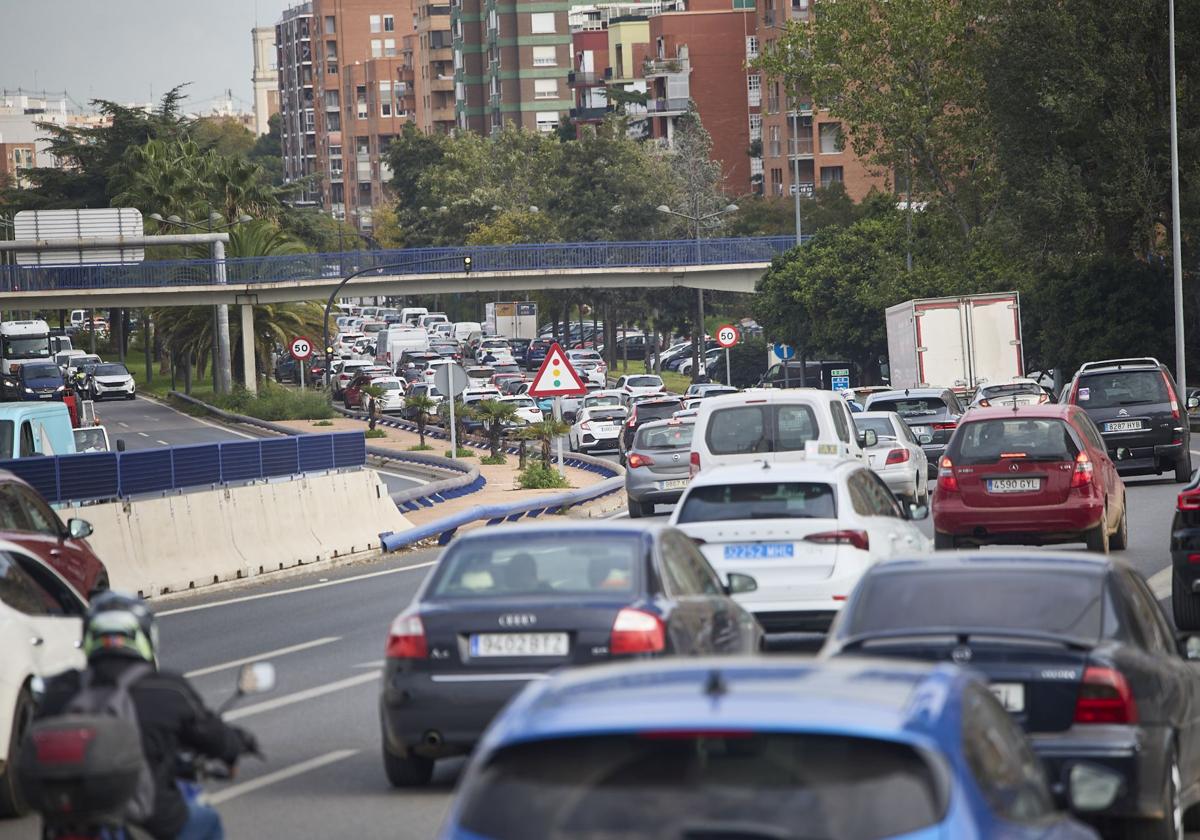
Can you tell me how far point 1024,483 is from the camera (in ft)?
70.5

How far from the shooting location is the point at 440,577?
11.1 metres

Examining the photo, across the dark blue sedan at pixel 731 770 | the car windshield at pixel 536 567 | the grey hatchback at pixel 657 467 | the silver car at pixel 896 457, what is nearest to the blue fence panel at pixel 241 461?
the grey hatchback at pixel 657 467

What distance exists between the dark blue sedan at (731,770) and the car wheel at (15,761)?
19.2 feet

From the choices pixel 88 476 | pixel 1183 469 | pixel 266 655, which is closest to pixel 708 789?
pixel 266 655

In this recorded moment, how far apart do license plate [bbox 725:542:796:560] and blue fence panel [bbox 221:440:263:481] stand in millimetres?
12118

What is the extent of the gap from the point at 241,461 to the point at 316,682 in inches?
456

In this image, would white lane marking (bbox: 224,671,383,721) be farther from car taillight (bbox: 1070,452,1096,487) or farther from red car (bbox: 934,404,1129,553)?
car taillight (bbox: 1070,452,1096,487)

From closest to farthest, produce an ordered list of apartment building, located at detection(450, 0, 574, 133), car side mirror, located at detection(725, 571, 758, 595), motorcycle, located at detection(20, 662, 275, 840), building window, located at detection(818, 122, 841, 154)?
motorcycle, located at detection(20, 662, 275, 840) → car side mirror, located at detection(725, 571, 758, 595) → building window, located at detection(818, 122, 841, 154) → apartment building, located at detection(450, 0, 574, 133)

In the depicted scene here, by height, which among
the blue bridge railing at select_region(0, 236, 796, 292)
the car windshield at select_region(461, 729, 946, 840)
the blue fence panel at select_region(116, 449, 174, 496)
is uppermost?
the blue bridge railing at select_region(0, 236, 796, 292)

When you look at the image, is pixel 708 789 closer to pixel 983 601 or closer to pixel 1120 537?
pixel 983 601

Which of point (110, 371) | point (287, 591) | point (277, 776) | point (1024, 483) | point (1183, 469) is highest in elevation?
point (1024, 483)

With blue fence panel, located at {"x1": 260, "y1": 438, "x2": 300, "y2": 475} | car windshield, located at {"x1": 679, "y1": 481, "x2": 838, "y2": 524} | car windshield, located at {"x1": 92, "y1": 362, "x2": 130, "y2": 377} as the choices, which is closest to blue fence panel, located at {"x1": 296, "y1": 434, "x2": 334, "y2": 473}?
blue fence panel, located at {"x1": 260, "y1": 438, "x2": 300, "y2": 475}

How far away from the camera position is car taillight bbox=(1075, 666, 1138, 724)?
27.3 ft

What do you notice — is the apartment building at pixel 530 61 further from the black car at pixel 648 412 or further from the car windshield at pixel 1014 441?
the car windshield at pixel 1014 441
